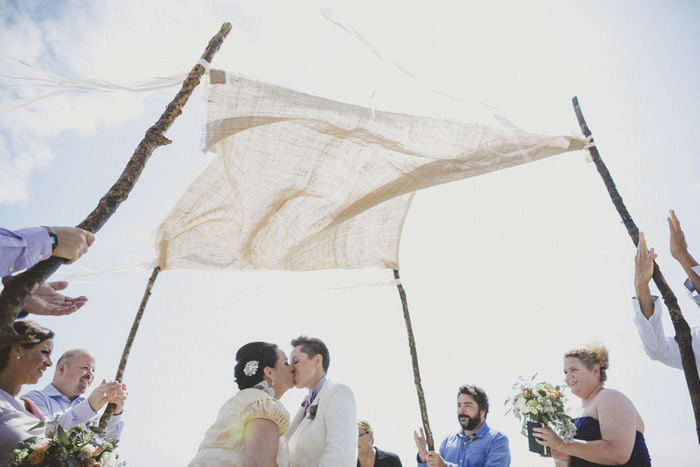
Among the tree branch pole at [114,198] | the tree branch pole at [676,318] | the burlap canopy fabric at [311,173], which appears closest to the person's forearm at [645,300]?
the tree branch pole at [676,318]

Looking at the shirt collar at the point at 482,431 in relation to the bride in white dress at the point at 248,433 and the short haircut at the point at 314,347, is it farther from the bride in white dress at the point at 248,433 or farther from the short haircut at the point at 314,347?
the bride in white dress at the point at 248,433

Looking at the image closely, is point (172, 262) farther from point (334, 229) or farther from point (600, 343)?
point (600, 343)

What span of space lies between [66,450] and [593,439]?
3754 mm

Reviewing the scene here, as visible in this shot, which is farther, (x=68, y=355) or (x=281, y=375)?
(x=68, y=355)

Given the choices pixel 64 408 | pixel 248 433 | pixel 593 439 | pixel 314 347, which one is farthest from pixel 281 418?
pixel 64 408

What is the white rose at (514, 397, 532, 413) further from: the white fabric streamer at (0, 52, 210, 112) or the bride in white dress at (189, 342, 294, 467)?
the white fabric streamer at (0, 52, 210, 112)

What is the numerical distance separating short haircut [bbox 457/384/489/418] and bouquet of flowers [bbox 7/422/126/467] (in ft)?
11.9

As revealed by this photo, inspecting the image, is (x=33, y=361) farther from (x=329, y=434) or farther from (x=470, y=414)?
(x=470, y=414)

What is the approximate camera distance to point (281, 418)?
325cm

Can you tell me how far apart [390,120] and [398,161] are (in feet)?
1.76

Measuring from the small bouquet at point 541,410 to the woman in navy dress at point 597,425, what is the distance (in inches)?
3.0

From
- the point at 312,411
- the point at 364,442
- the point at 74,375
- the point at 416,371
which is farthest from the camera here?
the point at 364,442

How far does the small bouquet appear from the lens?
146 inches

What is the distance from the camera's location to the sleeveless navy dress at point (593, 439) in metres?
3.52
